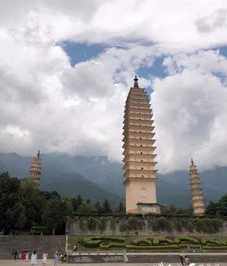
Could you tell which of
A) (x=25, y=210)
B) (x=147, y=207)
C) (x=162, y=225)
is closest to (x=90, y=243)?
(x=25, y=210)

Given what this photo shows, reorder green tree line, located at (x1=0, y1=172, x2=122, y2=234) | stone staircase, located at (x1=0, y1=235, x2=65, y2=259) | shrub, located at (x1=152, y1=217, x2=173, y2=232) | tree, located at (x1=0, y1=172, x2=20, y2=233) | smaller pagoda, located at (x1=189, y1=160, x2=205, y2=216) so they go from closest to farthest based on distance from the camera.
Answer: stone staircase, located at (x1=0, y1=235, x2=65, y2=259) → tree, located at (x1=0, y1=172, x2=20, y2=233) → green tree line, located at (x1=0, y1=172, x2=122, y2=234) → shrub, located at (x1=152, y1=217, x2=173, y2=232) → smaller pagoda, located at (x1=189, y1=160, x2=205, y2=216)

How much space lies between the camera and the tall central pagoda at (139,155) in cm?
6331

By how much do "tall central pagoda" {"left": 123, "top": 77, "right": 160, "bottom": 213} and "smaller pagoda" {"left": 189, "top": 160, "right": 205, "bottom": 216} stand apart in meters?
10.4

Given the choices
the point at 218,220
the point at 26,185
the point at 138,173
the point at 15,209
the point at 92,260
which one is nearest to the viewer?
the point at 92,260

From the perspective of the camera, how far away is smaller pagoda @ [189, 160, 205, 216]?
70.8 metres

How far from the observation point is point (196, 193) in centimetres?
7200

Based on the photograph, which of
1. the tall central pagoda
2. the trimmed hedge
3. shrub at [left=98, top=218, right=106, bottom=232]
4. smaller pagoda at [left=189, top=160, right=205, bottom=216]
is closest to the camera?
the trimmed hedge

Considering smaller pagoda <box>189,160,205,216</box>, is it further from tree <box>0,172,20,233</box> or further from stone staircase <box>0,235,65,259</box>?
stone staircase <box>0,235,65,259</box>

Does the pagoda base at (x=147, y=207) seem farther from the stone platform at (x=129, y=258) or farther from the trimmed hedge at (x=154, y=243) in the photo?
the stone platform at (x=129, y=258)

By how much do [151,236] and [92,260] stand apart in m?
17.0

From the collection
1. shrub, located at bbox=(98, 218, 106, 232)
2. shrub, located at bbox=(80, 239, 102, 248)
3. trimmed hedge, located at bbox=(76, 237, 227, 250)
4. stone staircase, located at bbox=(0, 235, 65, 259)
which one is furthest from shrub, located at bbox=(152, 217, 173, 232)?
stone staircase, located at bbox=(0, 235, 65, 259)

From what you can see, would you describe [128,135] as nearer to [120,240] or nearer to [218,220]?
[218,220]

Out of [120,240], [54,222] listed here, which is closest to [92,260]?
[120,240]

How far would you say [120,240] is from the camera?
44.0m
